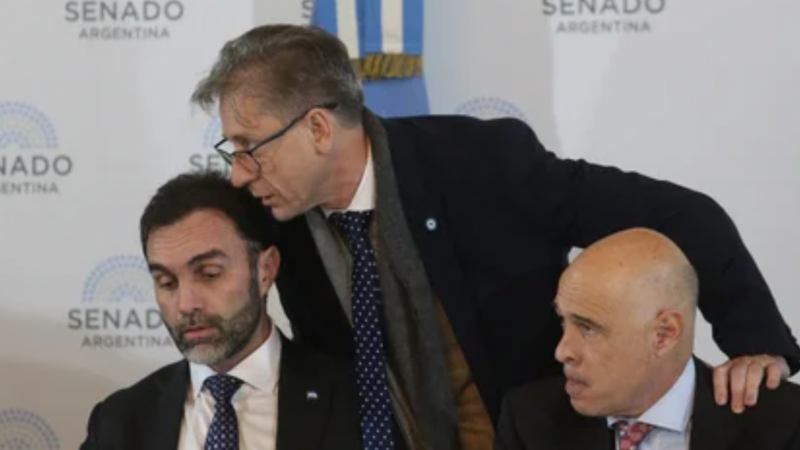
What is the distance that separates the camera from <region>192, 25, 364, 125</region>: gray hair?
1.91 m

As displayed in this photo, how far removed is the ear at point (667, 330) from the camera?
5.69 feet

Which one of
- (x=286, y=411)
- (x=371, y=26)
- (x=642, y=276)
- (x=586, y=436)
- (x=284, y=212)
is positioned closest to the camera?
(x=642, y=276)

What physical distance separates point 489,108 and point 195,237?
3.18 feet

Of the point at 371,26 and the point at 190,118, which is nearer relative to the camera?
the point at 371,26

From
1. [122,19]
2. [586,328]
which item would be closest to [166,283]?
[586,328]

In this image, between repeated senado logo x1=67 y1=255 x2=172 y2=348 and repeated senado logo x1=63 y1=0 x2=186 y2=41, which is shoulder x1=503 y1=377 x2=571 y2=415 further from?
repeated senado logo x1=63 y1=0 x2=186 y2=41

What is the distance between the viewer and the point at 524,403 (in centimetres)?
189

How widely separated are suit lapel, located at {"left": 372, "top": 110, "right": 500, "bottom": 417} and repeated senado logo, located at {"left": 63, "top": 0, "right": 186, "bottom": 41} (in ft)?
3.16

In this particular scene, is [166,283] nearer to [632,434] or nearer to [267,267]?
[267,267]

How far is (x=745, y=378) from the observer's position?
178 centimetres

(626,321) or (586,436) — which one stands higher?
(626,321)

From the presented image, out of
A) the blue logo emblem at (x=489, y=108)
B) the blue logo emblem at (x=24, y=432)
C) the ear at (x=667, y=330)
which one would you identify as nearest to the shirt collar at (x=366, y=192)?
the ear at (x=667, y=330)

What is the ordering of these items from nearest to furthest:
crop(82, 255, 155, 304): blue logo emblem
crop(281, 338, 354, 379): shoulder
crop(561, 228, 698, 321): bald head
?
crop(561, 228, 698, 321): bald head → crop(281, 338, 354, 379): shoulder → crop(82, 255, 155, 304): blue logo emblem

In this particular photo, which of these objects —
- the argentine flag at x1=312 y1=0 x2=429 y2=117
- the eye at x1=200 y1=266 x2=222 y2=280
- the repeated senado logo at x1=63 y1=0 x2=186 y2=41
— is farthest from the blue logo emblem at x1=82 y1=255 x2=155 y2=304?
the eye at x1=200 y1=266 x2=222 y2=280
